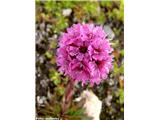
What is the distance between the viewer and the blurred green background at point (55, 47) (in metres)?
2.06

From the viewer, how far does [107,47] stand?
180 centimetres

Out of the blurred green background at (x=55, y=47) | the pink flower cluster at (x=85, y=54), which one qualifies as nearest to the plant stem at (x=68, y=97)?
the blurred green background at (x=55, y=47)

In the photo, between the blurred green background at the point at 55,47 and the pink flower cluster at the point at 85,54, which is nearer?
the pink flower cluster at the point at 85,54

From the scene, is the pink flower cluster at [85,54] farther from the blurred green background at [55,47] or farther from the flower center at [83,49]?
the blurred green background at [55,47]

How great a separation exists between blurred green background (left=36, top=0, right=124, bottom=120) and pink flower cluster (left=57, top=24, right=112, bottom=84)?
216 millimetres

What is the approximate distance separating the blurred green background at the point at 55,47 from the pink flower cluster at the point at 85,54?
0.22m

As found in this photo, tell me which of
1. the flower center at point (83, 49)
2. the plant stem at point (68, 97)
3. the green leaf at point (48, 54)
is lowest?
the plant stem at point (68, 97)

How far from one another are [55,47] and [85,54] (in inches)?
12.0

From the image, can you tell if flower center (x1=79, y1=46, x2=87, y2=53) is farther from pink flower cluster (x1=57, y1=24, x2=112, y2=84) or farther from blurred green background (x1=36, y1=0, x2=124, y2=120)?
blurred green background (x1=36, y1=0, x2=124, y2=120)

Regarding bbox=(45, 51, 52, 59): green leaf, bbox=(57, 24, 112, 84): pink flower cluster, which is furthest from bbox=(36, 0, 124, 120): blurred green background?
bbox=(57, 24, 112, 84): pink flower cluster

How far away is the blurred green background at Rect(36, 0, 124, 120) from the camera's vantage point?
206cm
